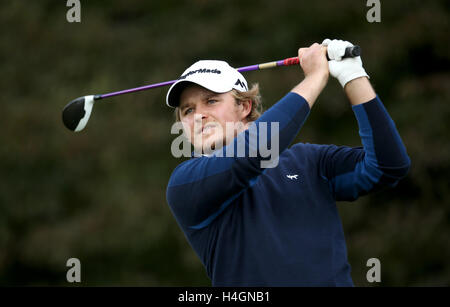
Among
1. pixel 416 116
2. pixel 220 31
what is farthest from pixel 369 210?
pixel 220 31

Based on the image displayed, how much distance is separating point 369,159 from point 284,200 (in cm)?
34

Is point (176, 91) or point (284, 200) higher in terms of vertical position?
point (176, 91)

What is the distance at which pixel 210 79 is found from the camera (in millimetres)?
2512

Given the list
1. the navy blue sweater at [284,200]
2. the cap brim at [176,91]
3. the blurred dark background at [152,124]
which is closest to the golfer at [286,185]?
the navy blue sweater at [284,200]

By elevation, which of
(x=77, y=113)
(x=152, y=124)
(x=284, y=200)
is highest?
(x=152, y=124)

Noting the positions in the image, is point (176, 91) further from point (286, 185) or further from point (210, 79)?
point (286, 185)

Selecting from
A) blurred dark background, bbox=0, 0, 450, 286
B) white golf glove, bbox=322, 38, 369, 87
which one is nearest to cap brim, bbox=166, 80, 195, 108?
white golf glove, bbox=322, 38, 369, 87

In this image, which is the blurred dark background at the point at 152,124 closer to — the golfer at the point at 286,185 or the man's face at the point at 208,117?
the man's face at the point at 208,117

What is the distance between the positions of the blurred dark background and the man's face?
5.77m

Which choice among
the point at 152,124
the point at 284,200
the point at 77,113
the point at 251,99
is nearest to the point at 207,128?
the point at 251,99

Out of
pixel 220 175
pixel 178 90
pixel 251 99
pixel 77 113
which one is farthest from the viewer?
pixel 77 113

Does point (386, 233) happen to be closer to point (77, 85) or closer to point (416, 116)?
→ point (416, 116)

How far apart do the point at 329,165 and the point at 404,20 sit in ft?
23.1

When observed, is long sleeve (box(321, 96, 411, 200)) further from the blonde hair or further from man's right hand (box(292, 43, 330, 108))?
the blonde hair
